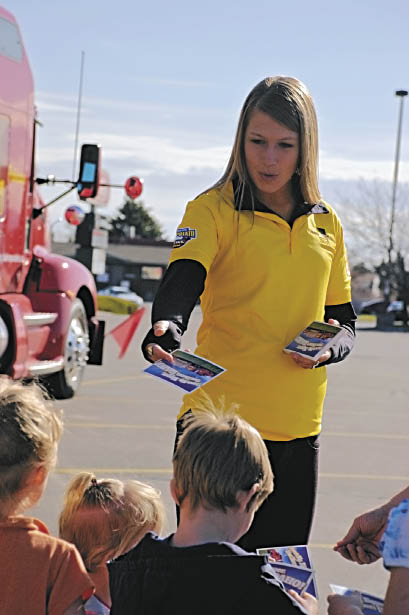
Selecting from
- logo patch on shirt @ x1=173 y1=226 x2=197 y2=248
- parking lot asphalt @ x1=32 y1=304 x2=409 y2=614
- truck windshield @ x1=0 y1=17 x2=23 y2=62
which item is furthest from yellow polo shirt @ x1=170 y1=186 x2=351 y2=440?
truck windshield @ x1=0 y1=17 x2=23 y2=62

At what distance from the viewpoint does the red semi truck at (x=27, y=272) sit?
10.2m

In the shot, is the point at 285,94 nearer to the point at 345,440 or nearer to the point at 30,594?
the point at 30,594

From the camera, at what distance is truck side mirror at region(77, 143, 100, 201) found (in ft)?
36.7

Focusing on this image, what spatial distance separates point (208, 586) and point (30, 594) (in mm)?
641

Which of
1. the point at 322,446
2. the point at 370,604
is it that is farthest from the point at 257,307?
the point at 322,446

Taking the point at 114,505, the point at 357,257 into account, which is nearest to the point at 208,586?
the point at 114,505

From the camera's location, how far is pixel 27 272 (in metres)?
11.1

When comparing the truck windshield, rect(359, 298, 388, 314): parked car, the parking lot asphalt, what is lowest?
rect(359, 298, 388, 314): parked car

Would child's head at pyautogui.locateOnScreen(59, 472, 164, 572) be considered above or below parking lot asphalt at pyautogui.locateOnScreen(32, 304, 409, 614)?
above

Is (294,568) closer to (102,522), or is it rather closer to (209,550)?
(209,550)

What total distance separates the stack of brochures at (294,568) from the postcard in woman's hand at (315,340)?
Answer: 2.15 feet

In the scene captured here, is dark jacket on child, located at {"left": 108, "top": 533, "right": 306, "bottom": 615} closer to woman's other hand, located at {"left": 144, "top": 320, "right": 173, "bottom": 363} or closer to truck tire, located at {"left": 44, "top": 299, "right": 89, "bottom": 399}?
woman's other hand, located at {"left": 144, "top": 320, "right": 173, "bottom": 363}

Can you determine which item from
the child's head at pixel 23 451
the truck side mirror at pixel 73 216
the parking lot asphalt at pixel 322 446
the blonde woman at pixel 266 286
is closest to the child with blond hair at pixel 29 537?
the child's head at pixel 23 451

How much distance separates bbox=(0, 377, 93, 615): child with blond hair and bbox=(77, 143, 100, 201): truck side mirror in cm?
811
